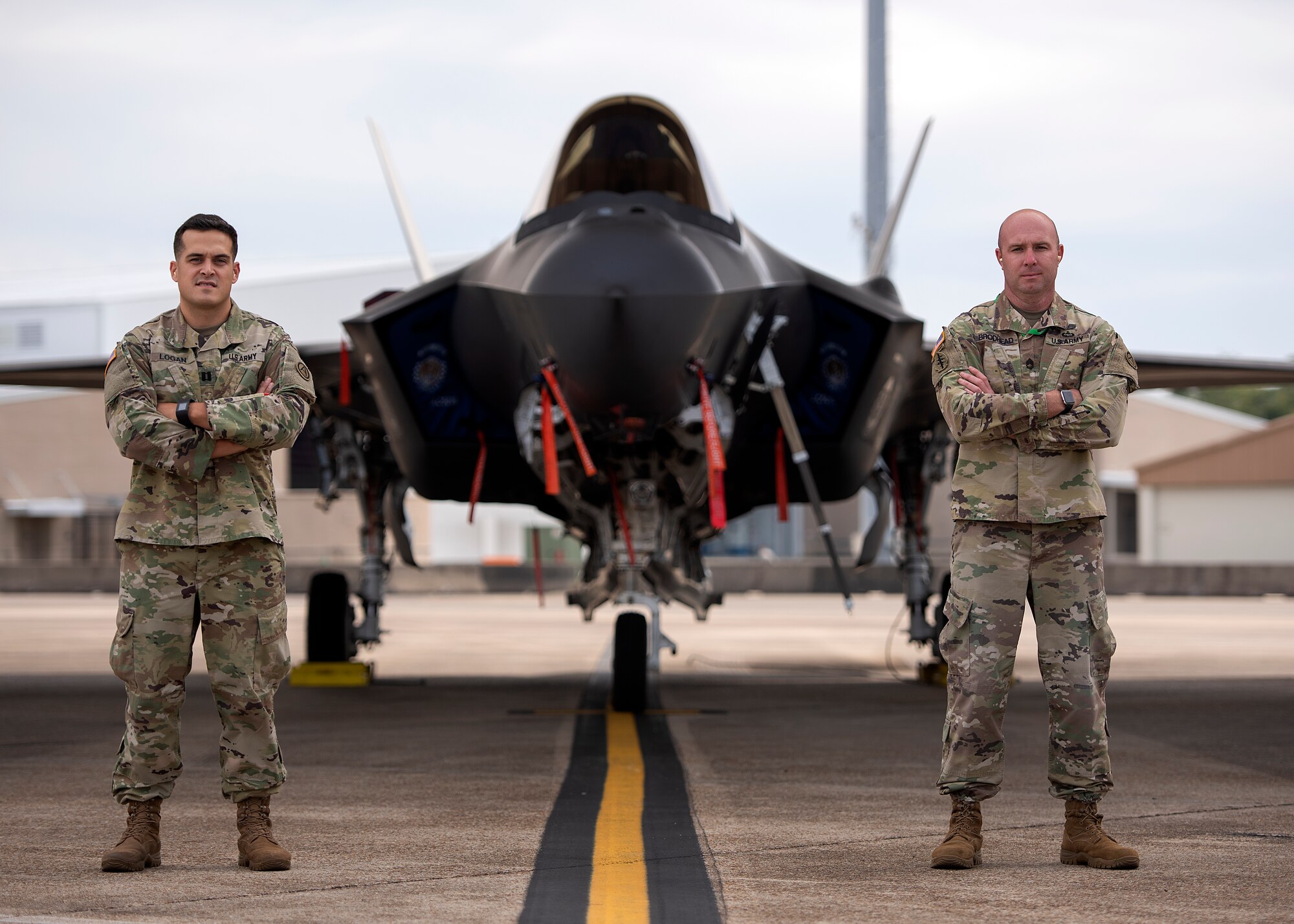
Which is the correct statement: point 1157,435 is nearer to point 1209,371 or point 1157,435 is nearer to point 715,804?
point 1209,371

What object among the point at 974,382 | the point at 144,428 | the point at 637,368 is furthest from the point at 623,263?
the point at 144,428

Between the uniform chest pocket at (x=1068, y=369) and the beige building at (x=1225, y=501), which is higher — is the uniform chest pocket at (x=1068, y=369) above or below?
above

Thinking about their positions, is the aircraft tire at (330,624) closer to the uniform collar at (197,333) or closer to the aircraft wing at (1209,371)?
the aircraft wing at (1209,371)

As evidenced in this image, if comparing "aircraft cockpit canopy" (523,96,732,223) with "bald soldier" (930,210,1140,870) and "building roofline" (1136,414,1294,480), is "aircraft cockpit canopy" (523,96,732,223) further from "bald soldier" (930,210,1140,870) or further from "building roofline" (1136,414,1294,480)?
"building roofline" (1136,414,1294,480)

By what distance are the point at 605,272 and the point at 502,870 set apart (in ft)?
10.8

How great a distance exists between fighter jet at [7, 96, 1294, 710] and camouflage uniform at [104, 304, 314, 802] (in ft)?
8.86

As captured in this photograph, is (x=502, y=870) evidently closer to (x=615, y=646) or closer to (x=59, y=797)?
(x=59, y=797)

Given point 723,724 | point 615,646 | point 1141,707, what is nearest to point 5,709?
point 615,646

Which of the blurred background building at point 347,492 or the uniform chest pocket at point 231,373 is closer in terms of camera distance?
the uniform chest pocket at point 231,373

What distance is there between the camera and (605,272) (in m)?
6.46

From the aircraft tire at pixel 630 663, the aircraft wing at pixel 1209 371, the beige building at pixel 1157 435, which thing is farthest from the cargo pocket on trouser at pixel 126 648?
the beige building at pixel 1157 435

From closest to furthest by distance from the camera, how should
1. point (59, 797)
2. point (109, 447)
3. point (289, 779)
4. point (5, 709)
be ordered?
point (59, 797) → point (289, 779) → point (5, 709) → point (109, 447)

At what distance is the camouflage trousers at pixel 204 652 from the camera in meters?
3.88

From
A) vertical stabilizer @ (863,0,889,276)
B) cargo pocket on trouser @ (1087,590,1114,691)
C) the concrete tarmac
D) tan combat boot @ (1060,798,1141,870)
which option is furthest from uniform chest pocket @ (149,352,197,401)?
vertical stabilizer @ (863,0,889,276)
